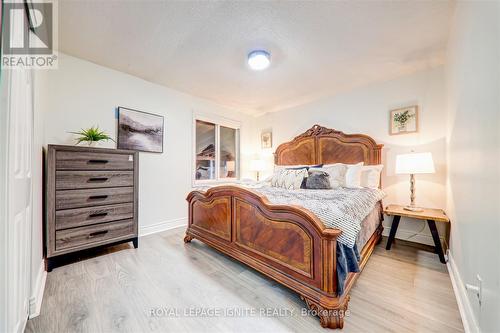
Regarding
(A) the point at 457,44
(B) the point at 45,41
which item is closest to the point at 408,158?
(A) the point at 457,44

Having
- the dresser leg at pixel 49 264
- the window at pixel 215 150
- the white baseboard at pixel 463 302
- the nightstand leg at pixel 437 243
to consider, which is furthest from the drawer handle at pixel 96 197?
the nightstand leg at pixel 437 243

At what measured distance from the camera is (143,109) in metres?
3.07

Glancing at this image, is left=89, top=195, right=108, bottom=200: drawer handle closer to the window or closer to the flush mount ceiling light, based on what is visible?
the window

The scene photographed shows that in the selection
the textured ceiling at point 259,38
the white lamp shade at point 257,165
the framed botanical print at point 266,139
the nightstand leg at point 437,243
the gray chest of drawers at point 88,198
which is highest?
the textured ceiling at point 259,38

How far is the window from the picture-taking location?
12.9ft

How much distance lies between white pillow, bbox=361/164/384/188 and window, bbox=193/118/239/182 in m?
2.64

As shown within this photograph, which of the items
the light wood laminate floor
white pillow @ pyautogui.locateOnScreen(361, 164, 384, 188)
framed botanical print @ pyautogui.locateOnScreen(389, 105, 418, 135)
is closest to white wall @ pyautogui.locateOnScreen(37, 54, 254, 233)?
the light wood laminate floor

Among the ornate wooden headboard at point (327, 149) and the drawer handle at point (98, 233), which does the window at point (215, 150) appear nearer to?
the ornate wooden headboard at point (327, 149)

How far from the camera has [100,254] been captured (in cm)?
231

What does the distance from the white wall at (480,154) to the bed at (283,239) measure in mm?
652

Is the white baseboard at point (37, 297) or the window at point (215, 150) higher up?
the window at point (215, 150)

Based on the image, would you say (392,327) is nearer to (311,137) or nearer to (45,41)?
(311,137)

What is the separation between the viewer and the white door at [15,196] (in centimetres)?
87

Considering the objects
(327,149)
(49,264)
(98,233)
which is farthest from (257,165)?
(49,264)
